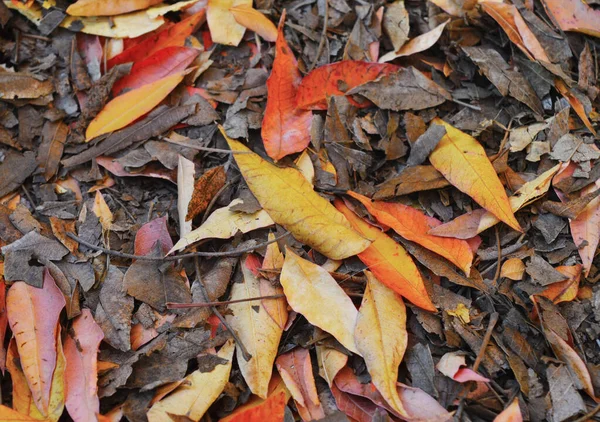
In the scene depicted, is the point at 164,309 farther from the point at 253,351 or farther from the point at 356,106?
the point at 356,106

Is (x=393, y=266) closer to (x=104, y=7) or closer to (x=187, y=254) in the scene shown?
(x=187, y=254)

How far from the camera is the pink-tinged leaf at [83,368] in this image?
1210 millimetres

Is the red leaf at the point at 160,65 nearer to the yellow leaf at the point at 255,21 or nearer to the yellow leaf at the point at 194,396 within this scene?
the yellow leaf at the point at 255,21

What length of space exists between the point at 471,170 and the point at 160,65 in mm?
932

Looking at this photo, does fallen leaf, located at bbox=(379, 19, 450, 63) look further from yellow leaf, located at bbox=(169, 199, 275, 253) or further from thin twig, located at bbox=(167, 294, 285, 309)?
thin twig, located at bbox=(167, 294, 285, 309)

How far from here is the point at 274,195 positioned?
1.37 meters

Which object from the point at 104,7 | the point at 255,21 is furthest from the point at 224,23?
the point at 104,7

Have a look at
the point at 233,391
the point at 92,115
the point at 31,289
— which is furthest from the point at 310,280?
the point at 92,115

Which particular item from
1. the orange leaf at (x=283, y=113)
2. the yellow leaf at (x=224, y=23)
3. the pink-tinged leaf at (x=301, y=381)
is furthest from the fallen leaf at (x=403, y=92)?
the pink-tinged leaf at (x=301, y=381)

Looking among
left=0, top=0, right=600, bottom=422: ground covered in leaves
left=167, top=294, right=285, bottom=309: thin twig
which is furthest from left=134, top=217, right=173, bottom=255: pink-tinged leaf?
left=167, top=294, right=285, bottom=309: thin twig

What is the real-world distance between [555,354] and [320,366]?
1.68 feet

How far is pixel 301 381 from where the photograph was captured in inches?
49.6

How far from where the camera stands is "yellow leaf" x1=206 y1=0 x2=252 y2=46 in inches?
66.2

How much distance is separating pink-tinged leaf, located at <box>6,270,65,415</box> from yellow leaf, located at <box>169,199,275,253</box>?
0.98 feet
